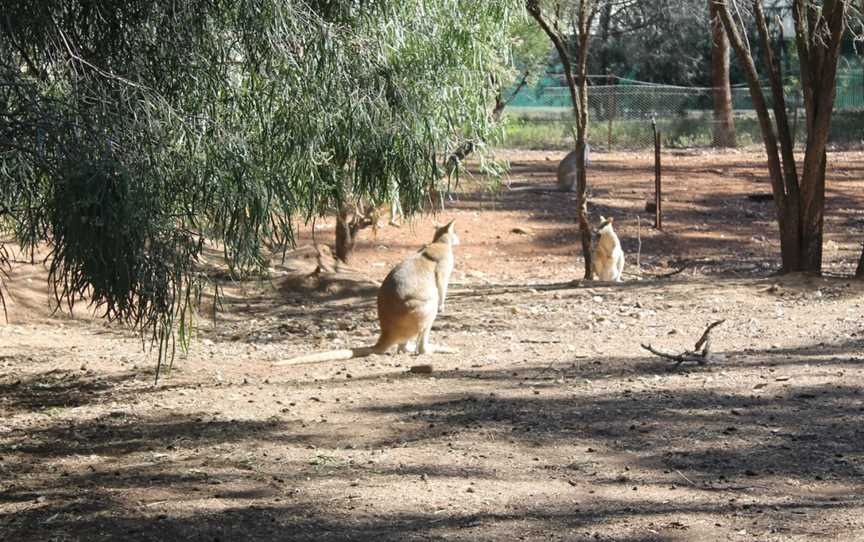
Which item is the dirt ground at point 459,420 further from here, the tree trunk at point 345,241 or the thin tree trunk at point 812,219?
the tree trunk at point 345,241

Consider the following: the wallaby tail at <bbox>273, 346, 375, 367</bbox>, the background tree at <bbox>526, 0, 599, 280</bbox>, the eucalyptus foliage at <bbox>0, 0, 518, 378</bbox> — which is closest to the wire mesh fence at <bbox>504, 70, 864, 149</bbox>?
the background tree at <bbox>526, 0, 599, 280</bbox>

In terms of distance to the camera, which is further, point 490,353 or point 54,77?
point 490,353

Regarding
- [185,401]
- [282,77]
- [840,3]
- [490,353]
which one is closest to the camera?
[282,77]

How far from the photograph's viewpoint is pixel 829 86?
12281 millimetres

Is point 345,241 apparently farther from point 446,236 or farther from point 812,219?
point 812,219

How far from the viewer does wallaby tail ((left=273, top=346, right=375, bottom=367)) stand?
30.0 ft

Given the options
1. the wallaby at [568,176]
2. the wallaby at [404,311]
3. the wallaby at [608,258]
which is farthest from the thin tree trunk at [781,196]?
the wallaby at [568,176]

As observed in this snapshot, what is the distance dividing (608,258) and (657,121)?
64.7 feet

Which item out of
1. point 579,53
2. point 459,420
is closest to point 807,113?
point 579,53

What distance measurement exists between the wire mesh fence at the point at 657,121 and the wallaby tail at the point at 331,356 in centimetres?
2083

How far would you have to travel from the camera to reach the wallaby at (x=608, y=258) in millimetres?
13625


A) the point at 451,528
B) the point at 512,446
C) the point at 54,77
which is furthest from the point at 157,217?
the point at 512,446

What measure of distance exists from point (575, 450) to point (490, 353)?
3067 mm

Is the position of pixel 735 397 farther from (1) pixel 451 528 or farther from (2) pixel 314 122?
(2) pixel 314 122
